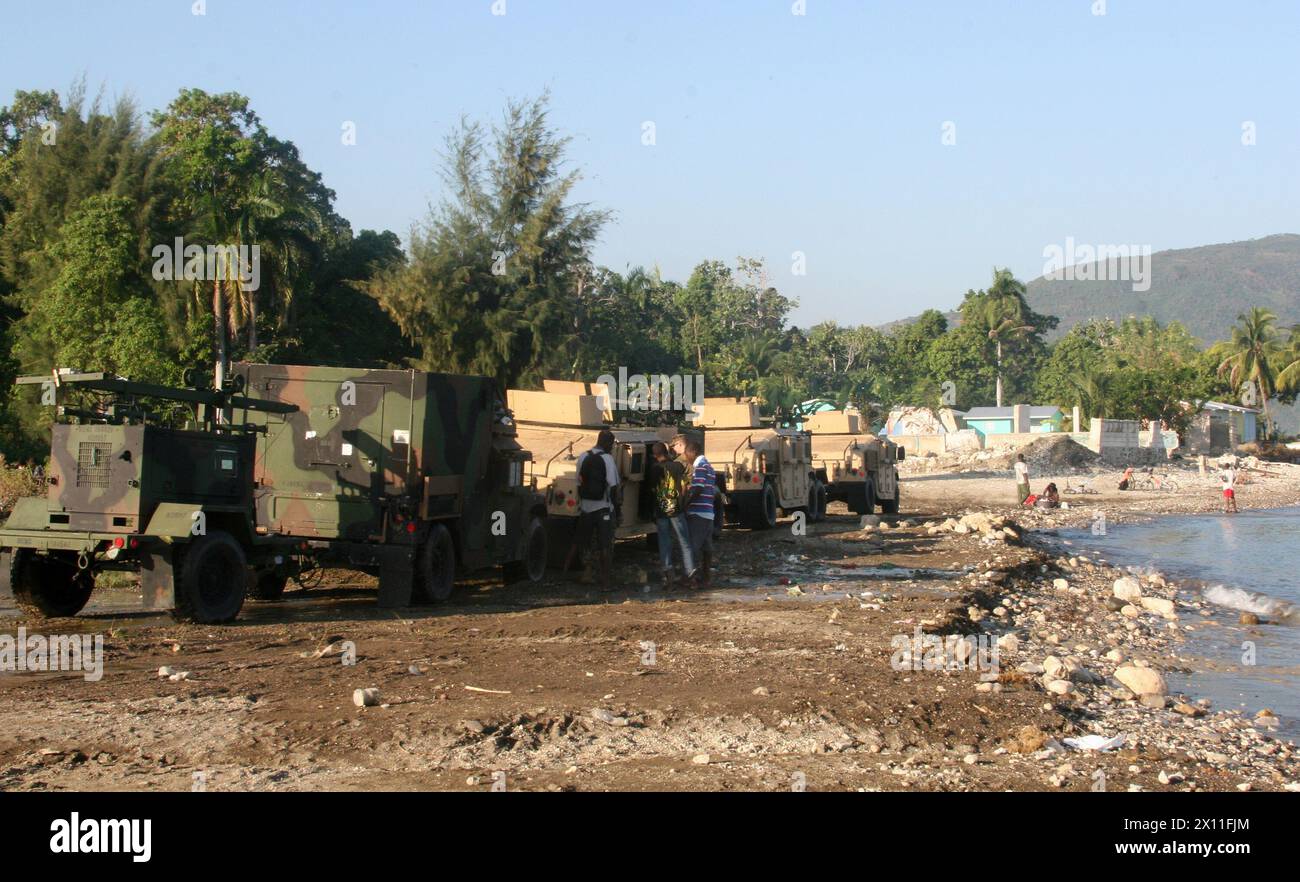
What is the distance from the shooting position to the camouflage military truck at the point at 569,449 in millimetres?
15562

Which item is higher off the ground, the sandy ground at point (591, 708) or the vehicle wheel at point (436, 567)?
the vehicle wheel at point (436, 567)

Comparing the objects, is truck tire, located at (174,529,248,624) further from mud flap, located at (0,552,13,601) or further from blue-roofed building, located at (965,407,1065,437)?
blue-roofed building, located at (965,407,1065,437)

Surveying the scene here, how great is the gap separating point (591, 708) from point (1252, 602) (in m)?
13.0

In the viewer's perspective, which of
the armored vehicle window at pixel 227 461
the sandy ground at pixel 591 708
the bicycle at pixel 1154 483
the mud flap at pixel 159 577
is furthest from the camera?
the bicycle at pixel 1154 483

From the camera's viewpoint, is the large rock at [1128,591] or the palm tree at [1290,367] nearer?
the large rock at [1128,591]

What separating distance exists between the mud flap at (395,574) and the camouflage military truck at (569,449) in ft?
10.6

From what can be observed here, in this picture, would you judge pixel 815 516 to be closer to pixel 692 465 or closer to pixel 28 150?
pixel 692 465

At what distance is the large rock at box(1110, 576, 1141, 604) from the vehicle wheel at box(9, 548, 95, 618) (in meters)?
12.2

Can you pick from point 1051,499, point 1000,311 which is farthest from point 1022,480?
point 1000,311

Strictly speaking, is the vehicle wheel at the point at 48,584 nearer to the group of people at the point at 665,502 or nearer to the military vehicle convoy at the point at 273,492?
the military vehicle convoy at the point at 273,492

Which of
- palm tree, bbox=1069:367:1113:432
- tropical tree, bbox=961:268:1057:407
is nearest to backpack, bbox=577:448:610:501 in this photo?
palm tree, bbox=1069:367:1113:432

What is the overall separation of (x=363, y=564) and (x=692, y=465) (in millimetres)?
3914

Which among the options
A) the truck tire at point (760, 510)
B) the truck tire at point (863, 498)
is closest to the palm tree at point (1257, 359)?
the truck tire at point (863, 498)

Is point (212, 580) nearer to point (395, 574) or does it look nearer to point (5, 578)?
point (395, 574)
